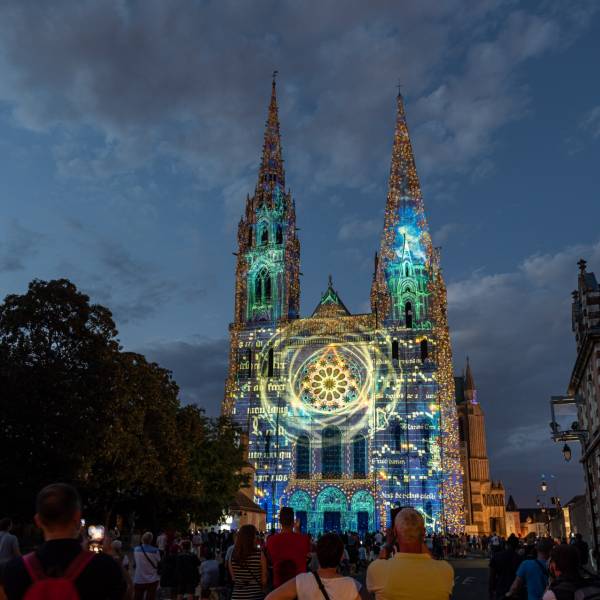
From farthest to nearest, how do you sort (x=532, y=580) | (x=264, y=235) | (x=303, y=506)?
(x=264, y=235)
(x=303, y=506)
(x=532, y=580)

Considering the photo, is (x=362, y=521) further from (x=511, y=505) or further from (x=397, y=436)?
(x=511, y=505)

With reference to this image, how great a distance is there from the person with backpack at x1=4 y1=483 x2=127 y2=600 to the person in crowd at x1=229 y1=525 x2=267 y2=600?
480 cm

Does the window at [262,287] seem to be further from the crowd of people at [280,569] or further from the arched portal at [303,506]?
the crowd of people at [280,569]

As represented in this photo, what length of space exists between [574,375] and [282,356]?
39921 millimetres

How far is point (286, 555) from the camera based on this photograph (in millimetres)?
9086

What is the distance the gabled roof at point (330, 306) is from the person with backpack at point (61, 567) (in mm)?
66519

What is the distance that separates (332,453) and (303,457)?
2.66 metres

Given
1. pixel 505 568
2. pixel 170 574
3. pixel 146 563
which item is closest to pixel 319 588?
pixel 505 568

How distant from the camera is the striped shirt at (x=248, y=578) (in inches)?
341

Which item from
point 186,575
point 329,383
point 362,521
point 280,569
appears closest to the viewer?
point 280,569

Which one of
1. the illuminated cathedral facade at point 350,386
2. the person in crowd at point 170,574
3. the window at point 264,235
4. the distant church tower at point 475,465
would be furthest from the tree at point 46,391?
the distant church tower at point 475,465

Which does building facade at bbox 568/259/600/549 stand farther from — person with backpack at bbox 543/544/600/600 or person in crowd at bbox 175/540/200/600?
person with backpack at bbox 543/544/600/600

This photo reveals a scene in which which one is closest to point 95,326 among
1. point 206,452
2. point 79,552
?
point 206,452

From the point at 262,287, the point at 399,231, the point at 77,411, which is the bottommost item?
the point at 77,411
